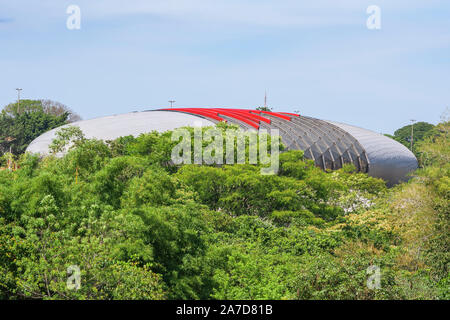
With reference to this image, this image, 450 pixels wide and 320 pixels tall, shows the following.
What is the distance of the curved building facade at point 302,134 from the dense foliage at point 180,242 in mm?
18051

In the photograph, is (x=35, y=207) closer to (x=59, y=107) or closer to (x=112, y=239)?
(x=112, y=239)

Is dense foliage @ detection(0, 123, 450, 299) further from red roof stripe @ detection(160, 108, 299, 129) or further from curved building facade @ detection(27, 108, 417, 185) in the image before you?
red roof stripe @ detection(160, 108, 299, 129)

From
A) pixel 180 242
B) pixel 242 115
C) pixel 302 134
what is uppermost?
pixel 242 115

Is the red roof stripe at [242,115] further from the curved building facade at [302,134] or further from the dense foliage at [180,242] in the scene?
the dense foliage at [180,242]

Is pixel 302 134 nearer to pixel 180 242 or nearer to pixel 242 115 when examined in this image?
pixel 242 115

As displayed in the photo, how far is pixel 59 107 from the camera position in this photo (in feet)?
362

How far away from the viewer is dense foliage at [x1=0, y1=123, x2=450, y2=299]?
17.0 meters

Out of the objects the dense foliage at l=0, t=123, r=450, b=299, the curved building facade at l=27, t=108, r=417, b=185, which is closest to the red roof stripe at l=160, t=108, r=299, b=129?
the curved building facade at l=27, t=108, r=417, b=185

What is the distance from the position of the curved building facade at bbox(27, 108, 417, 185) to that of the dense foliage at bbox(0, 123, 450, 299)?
18051 millimetres

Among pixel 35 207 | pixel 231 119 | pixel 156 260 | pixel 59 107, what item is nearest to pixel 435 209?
pixel 156 260

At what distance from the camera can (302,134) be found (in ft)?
181

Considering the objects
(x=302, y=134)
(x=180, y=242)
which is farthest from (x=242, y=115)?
(x=180, y=242)

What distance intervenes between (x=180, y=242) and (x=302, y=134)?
36339mm
